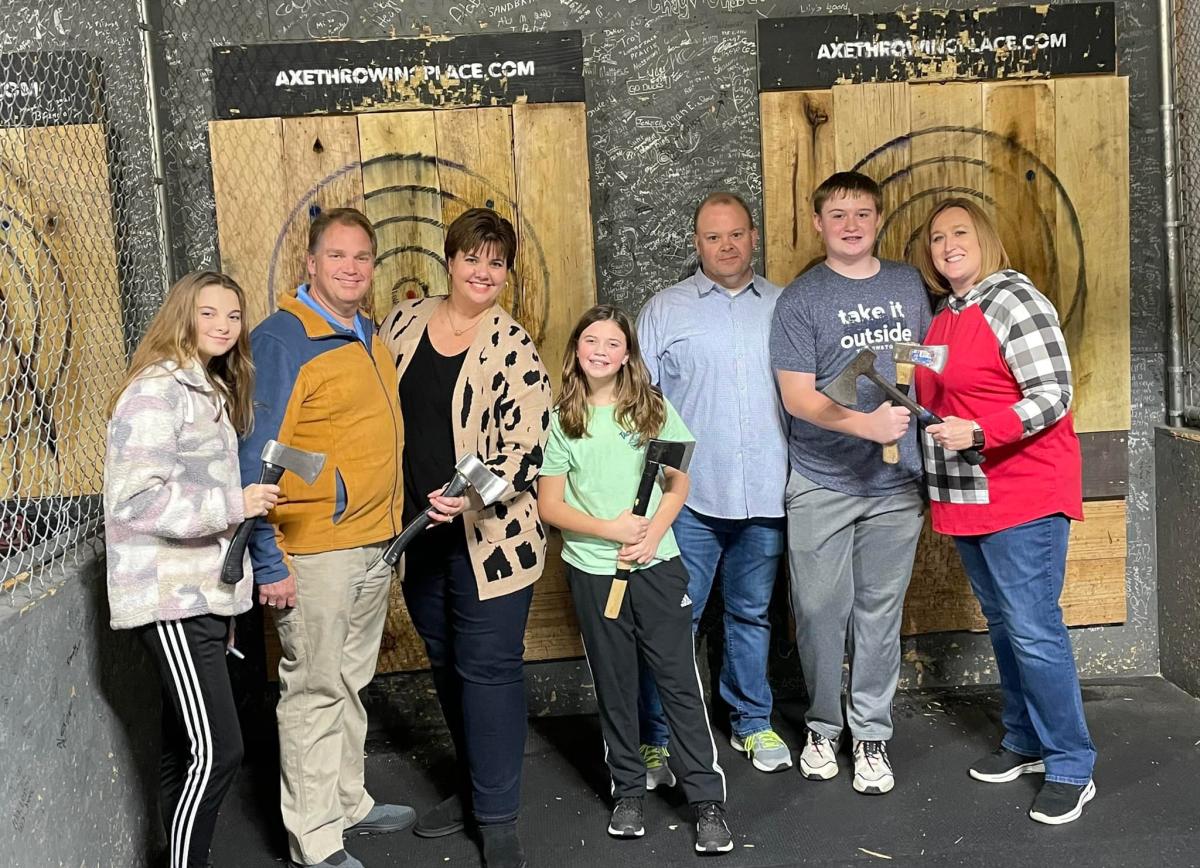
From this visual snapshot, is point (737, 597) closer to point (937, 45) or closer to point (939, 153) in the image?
point (939, 153)

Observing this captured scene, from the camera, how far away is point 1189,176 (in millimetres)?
3951

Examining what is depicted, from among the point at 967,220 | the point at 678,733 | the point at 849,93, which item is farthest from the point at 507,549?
the point at 849,93

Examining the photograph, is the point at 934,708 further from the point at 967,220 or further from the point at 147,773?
the point at 147,773

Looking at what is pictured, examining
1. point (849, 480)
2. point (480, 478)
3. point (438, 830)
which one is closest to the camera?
point (480, 478)

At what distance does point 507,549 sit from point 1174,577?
263cm

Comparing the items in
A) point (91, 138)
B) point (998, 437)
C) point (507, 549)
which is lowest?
point (507, 549)

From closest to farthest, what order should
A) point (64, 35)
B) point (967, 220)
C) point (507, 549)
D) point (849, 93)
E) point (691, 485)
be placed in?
point (507, 549) < point (967, 220) < point (691, 485) < point (64, 35) < point (849, 93)

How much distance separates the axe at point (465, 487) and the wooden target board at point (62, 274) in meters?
1.41

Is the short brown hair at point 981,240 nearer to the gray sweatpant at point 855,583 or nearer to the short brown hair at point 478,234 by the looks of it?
the gray sweatpant at point 855,583

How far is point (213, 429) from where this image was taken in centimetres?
250

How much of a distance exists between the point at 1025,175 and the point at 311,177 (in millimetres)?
2567

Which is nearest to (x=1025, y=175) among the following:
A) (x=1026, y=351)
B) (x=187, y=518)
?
(x=1026, y=351)

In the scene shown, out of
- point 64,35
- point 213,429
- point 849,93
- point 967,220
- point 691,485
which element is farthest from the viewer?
point 849,93

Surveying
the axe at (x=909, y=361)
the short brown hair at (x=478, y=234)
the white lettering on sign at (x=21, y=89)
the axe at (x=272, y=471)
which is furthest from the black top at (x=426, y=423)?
the white lettering on sign at (x=21, y=89)
